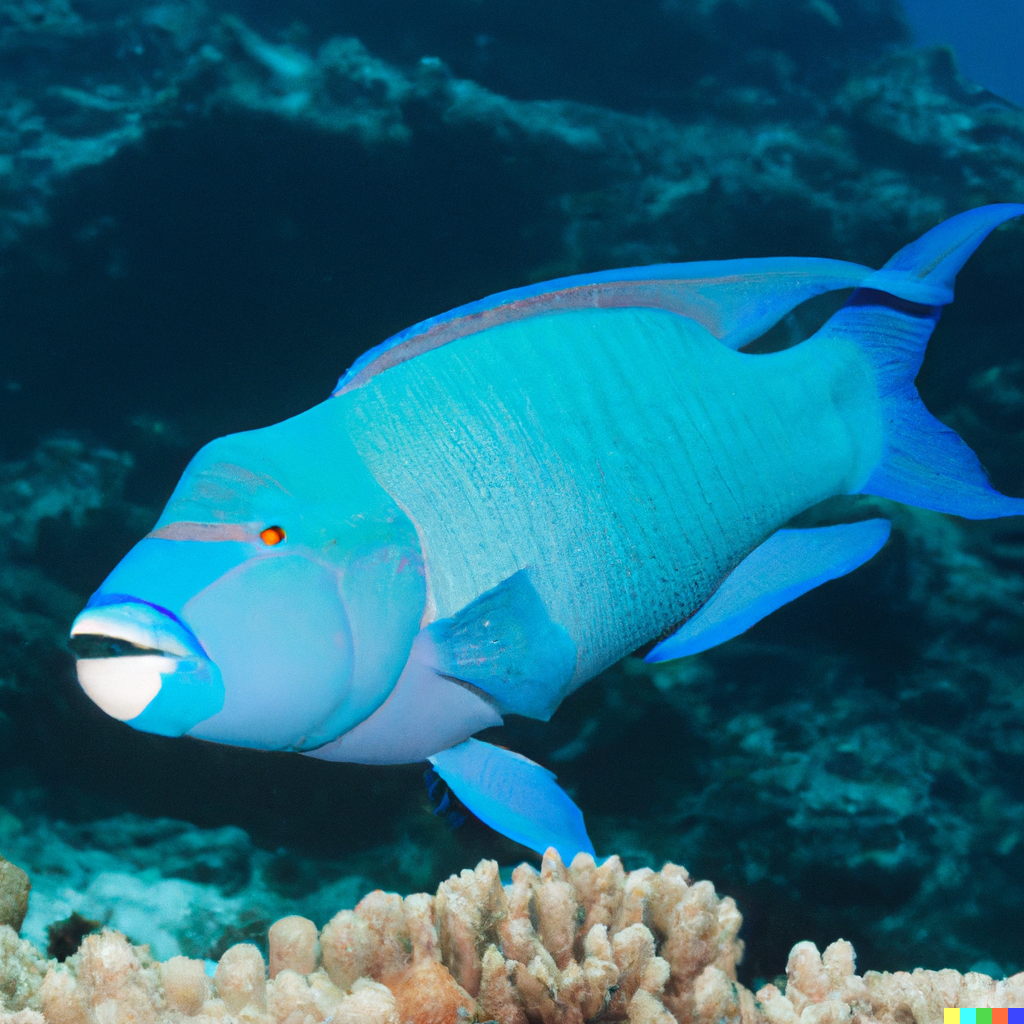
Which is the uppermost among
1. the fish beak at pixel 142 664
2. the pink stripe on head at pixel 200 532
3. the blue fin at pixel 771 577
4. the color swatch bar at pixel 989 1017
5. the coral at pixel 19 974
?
the blue fin at pixel 771 577

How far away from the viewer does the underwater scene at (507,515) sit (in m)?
1.06

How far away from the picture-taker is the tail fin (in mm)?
1277

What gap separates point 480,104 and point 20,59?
7.49 ft

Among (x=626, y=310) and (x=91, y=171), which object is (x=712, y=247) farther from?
(x=91, y=171)

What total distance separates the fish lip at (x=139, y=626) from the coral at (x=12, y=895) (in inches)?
42.2

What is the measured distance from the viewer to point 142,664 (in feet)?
2.68

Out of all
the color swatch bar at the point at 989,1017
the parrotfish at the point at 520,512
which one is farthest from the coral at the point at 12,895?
the color swatch bar at the point at 989,1017

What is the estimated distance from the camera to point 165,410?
8.26 feet

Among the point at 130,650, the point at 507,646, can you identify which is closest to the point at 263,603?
the point at 130,650

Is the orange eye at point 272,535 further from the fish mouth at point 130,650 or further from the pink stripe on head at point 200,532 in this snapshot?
the fish mouth at point 130,650

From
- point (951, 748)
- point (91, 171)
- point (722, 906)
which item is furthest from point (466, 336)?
point (91, 171)

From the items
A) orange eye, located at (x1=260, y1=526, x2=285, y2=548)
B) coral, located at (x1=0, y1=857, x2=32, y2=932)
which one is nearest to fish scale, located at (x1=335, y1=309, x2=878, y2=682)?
orange eye, located at (x1=260, y1=526, x2=285, y2=548)

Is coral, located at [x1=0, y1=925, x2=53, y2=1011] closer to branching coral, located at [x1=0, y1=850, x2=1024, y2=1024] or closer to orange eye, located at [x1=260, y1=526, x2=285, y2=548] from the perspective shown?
branching coral, located at [x1=0, y1=850, x2=1024, y2=1024]

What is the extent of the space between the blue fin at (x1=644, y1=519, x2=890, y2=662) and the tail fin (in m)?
0.12
